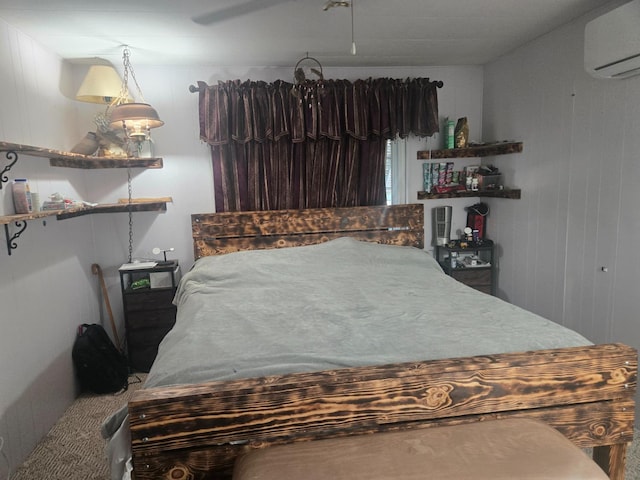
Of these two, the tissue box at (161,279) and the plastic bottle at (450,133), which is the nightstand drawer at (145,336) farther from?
the plastic bottle at (450,133)

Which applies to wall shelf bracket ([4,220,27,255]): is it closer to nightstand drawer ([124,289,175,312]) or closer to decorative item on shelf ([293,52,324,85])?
nightstand drawer ([124,289,175,312])

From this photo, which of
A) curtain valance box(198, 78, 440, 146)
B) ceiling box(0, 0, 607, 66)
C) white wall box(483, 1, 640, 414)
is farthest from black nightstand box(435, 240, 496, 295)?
ceiling box(0, 0, 607, 66)

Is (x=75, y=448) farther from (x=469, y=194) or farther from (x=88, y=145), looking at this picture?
(x=469, y=194)

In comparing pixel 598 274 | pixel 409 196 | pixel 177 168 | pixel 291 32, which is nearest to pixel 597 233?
pixel 598 274

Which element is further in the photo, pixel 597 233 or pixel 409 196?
pixel 409 196

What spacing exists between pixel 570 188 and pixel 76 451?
3.24 metres

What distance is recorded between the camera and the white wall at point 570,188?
240 centimetres

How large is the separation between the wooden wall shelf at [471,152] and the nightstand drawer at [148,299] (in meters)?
2.30

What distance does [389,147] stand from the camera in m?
3.71

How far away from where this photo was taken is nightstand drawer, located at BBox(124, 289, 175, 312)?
329cm

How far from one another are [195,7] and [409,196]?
86.8 inches

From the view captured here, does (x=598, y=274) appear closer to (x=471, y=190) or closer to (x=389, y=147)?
(x=471, y=190)

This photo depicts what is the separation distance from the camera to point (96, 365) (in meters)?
3.03

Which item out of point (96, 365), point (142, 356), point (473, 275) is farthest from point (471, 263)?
point (96, 365)
